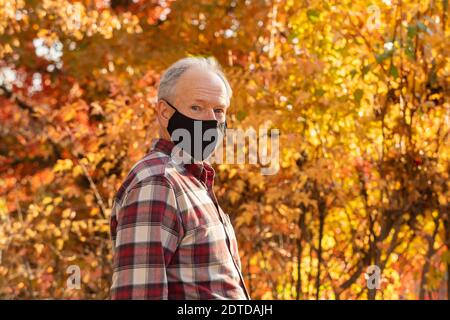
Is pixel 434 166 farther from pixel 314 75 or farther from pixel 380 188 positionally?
pixel 314 75

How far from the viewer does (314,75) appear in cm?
596

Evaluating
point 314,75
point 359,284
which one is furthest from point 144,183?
point 359,284

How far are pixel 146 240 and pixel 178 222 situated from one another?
4.0 inches

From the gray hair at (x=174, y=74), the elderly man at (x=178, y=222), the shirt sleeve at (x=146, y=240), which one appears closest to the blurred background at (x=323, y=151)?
the gray hair at (x=174, y=74)

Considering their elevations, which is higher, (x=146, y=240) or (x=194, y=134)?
(x=194, y=134)

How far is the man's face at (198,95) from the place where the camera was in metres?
2.49

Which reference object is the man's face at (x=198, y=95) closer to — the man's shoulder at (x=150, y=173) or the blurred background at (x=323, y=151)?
the man's shoulder at (x=150, y=173)

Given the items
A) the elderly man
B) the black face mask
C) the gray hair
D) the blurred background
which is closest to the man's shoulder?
the elderly man

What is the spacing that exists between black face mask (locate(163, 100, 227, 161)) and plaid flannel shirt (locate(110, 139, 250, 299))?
16 cm

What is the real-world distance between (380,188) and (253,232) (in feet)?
3.88

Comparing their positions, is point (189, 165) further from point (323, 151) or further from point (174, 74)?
point (323, 151)

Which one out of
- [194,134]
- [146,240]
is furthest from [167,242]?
[194,134]

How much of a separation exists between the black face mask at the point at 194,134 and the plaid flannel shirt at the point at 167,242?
6.3 inches

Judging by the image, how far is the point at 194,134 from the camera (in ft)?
8.13
